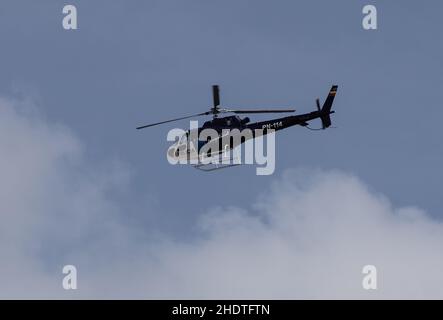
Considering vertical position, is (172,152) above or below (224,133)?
below

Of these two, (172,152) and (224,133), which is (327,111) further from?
(172,152)

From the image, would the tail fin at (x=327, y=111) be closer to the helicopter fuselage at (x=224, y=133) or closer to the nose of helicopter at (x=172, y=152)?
the helicopter fuselage at (x=224, y=133)

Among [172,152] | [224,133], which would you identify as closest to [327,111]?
[224,133]

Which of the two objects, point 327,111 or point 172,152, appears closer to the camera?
point 172,152

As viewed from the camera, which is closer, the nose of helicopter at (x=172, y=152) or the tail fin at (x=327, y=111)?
the nose of helicopter at (x=172, y=152)

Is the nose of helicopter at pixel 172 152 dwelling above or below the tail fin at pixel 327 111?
below

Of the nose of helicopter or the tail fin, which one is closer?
the nose of helicopter

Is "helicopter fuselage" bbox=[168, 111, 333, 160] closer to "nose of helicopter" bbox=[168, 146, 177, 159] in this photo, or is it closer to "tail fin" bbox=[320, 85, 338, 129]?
"nose of helicopter" bbox=[168, 146, 177, 159]

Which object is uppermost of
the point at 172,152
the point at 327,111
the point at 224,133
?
the point at 327,111

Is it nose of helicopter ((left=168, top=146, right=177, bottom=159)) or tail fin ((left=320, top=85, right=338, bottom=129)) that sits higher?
tail fin ((left=320, top=85, right=338, bottom=129))
